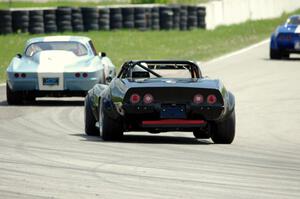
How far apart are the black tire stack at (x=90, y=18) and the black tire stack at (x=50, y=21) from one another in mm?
1114

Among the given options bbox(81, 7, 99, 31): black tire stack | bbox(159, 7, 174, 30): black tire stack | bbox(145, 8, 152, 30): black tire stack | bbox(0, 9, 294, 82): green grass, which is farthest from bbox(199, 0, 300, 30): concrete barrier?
bbox(81, 7, 99, 31): black tire stack

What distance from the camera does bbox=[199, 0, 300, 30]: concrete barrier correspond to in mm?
46478

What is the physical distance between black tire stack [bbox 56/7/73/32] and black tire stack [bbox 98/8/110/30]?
1252 mm

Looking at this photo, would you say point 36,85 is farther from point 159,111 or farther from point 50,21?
point 50,21

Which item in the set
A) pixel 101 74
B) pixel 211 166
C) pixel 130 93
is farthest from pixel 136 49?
pixel 211 166

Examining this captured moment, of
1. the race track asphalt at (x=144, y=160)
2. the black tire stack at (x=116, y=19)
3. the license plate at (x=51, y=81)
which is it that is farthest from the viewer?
the black tire stack at (x=116, y=19)

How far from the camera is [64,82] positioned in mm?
19359

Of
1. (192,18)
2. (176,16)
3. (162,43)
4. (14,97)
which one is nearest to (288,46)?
(162,43)

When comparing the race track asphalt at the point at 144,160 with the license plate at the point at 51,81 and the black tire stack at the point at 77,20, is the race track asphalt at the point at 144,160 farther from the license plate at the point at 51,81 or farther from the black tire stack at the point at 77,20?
the black tire stack at the point at 77,20

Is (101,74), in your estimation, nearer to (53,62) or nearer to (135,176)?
(53,62)

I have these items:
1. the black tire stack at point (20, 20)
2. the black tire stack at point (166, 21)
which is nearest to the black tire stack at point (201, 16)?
the black tire stack at point (166, 21)

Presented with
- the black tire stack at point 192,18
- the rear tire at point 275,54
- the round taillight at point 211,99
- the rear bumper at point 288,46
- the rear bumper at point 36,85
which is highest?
the round taillight at point 211,99

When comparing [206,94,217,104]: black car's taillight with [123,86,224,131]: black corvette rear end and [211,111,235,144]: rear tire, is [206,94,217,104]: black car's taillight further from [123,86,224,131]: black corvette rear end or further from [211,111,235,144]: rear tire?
[211,111,235,144]: rear tire

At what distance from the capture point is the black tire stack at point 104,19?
40.5 m
